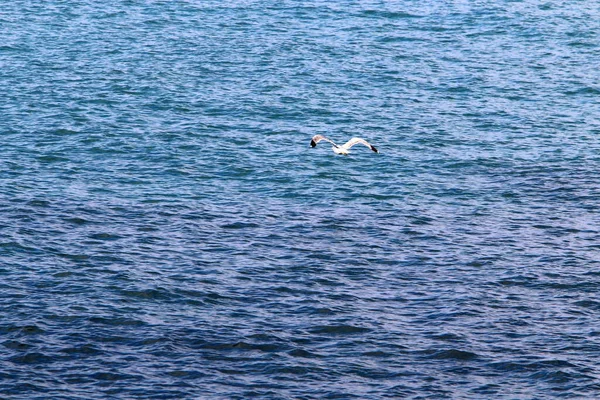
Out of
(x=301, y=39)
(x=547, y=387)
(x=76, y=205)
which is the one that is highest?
(x=301, y=39)

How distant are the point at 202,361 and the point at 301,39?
5776 centimetres

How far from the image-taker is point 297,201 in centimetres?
7106

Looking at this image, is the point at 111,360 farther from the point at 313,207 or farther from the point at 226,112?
the point at 226,112

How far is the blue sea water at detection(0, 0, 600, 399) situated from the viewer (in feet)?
169

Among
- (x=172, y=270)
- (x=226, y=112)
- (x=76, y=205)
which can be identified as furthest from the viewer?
(x=226, y=112)

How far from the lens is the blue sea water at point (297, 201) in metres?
51.6

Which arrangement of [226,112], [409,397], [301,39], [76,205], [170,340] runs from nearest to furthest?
[409,397], [170,340], [76,205], [226,112], [301,39]

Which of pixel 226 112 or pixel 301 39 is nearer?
pixel 226 112

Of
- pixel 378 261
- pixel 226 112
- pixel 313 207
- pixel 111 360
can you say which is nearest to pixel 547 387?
pixel 378 261

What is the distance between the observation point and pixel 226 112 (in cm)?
8681

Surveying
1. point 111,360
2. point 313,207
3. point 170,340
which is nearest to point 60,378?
point 111,360

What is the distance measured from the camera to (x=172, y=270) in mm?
60688

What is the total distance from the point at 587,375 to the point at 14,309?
2757 centimetres

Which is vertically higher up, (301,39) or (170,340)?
(301,39)
